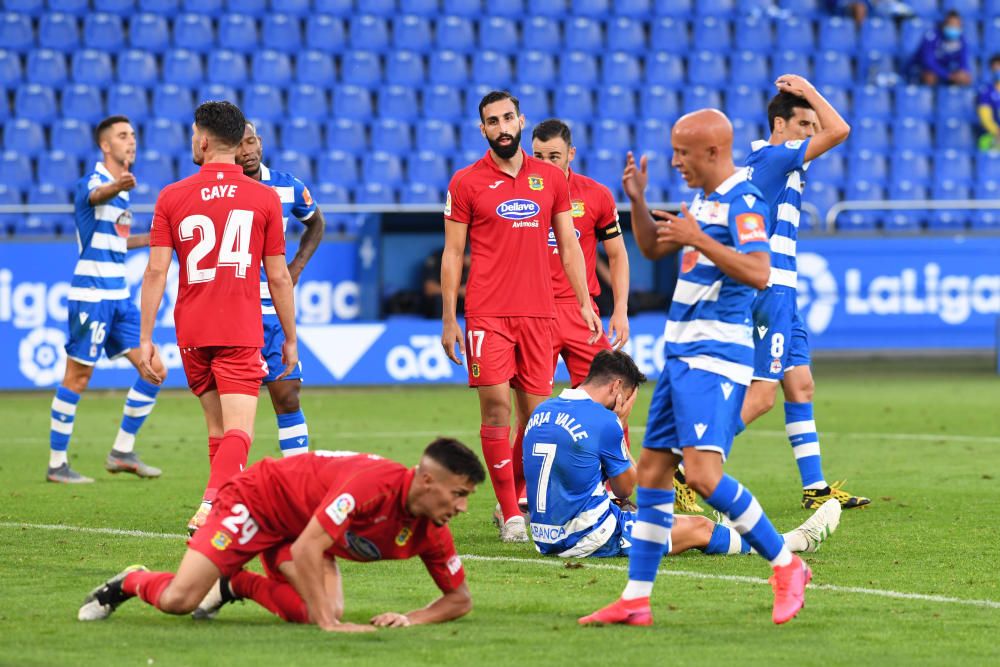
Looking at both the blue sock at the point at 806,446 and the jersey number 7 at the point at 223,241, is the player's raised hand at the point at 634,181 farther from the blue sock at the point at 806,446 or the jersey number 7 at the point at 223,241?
the blue sock at the point at 806,446

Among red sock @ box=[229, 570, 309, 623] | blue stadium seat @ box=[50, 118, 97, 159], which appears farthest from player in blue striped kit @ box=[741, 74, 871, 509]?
blue stadium seat @ box=[50, 118, 97, 159]

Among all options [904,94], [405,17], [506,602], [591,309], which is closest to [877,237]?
[904,94]

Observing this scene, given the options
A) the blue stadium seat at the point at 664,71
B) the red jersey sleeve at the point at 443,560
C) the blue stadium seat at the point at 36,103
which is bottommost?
the red jersey sleeve at the point at 443,560

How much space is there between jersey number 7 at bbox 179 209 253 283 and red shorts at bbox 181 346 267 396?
13.8 inches

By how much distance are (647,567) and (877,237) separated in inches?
565

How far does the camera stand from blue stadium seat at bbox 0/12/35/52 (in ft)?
70.9

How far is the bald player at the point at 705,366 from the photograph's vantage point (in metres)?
5.61

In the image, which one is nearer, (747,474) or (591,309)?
(591,309)

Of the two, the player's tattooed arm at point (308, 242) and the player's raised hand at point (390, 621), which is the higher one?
the player's tattooed arm at point (308, 242)

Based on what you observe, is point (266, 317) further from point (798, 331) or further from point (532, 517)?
point (798, 331)

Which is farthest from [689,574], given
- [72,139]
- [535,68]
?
[535,68]

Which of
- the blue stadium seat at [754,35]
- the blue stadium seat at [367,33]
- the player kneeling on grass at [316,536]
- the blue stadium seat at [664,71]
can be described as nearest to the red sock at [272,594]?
the player kneeling on grass at [316,536]

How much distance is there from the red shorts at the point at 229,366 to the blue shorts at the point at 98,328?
3.41 metres

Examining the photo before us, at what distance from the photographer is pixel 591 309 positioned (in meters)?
8.28
